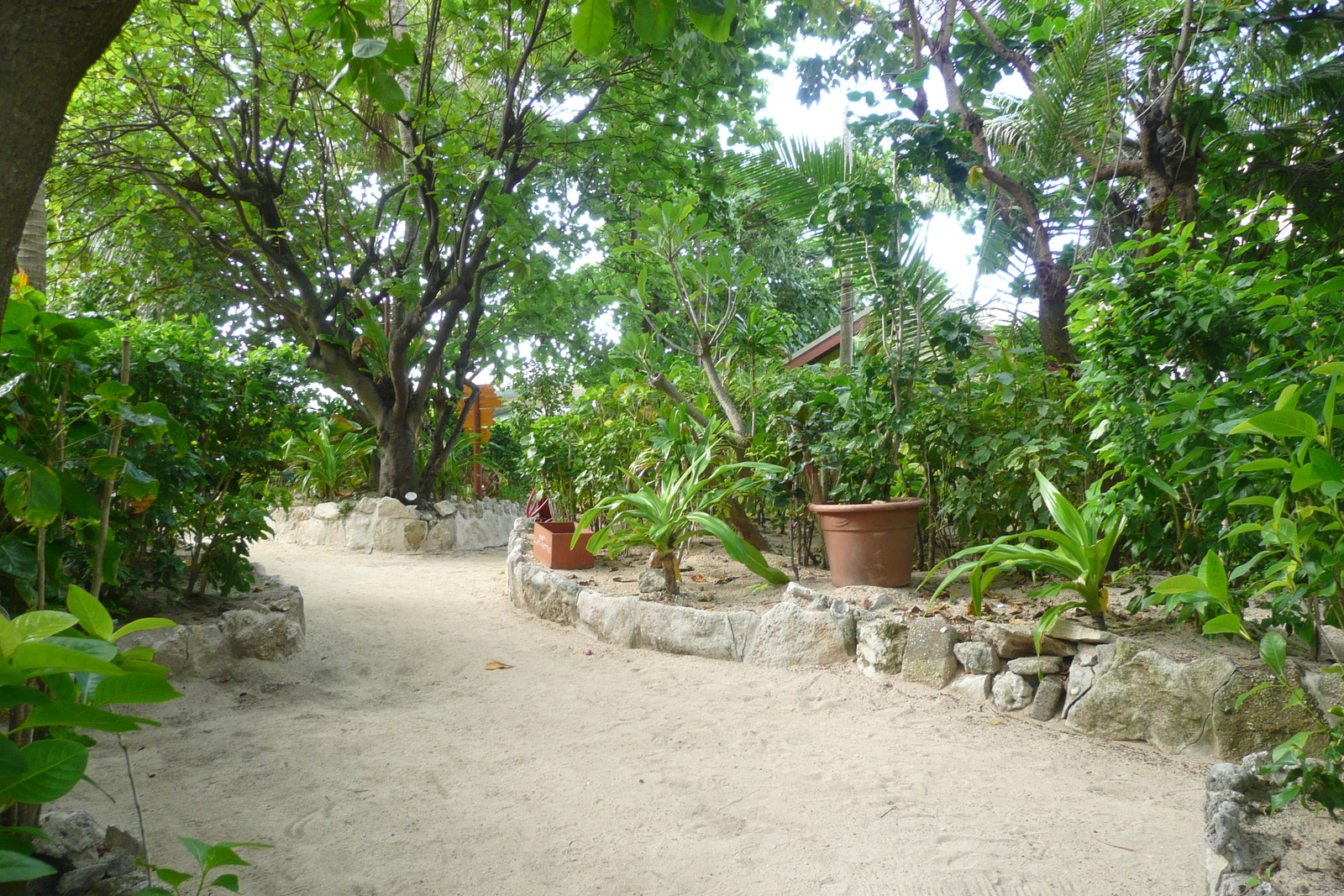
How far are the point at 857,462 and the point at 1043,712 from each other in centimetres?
158

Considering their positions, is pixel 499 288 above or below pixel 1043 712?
above

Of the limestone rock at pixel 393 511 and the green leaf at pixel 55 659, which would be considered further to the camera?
the limestone rock at pixel 393 511

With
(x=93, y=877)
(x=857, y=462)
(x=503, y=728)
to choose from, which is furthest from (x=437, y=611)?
(x=93, y=877)

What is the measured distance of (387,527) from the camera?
8.38m

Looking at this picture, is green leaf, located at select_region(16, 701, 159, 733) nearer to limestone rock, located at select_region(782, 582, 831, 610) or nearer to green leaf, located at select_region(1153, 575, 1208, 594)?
green leaf, located at select_region(1153, 575, 1208, 594)

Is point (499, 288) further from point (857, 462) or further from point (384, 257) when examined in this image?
point (857, 462)

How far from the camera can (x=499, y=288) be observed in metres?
9.05

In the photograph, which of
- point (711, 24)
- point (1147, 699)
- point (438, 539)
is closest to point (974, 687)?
point (1147, 699)

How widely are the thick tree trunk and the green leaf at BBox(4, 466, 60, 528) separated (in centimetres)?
33

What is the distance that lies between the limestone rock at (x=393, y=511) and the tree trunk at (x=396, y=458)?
14cm

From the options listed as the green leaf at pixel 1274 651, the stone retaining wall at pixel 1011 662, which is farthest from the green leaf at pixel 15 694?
the stone retaining wall at pixel 1011 662

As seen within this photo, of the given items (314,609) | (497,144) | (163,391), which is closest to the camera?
(163,391)

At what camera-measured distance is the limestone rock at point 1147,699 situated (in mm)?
2646

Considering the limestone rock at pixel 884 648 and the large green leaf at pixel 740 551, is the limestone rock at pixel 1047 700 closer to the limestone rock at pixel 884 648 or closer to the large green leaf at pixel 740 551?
the limestone rock at pixel 884 648
